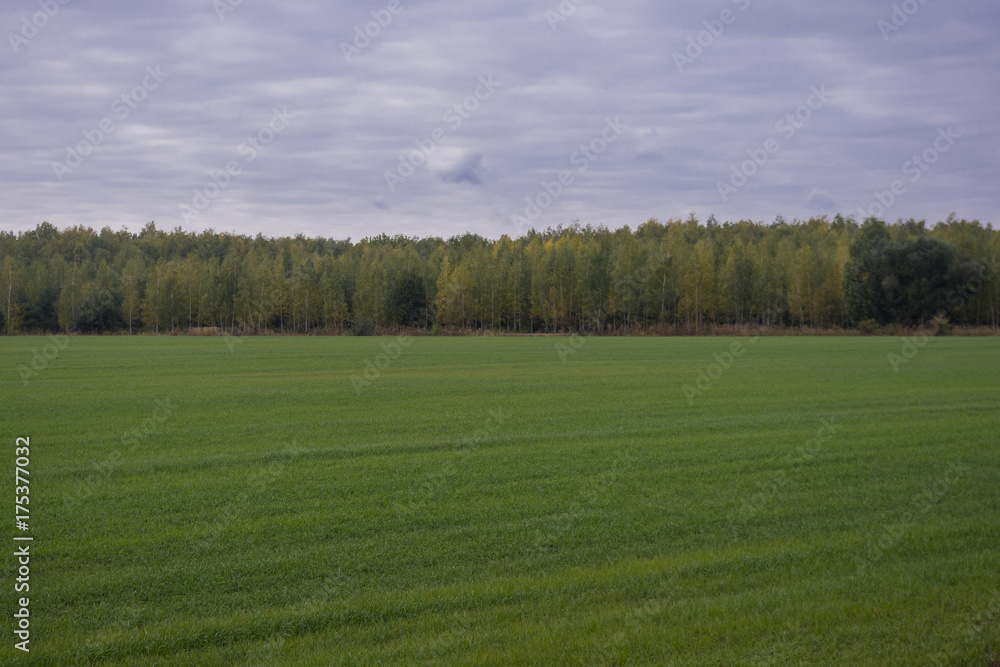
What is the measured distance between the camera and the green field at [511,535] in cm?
628

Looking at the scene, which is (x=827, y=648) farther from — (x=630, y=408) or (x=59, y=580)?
(x=630, y=408)

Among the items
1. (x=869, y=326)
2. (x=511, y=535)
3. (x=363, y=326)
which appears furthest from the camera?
(x=363, y=326)

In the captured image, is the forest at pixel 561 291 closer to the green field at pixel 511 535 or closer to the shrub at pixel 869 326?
the shrub at pixel 869 326

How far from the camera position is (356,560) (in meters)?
8.44

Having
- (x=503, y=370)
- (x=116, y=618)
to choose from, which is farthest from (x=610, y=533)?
(x=503, y=370)

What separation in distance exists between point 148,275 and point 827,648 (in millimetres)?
143532

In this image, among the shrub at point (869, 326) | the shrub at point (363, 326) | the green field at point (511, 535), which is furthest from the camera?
the shrub at point (363, 326)

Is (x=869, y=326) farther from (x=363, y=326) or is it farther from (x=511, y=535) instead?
(x=511, y=535)

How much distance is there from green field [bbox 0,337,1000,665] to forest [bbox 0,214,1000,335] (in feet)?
259

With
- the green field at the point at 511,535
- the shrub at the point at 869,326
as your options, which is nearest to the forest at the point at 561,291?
the shrub at the point at 869,326

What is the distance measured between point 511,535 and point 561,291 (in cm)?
10239

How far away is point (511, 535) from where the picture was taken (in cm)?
939

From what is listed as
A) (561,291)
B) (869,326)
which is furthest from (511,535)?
(561,291)

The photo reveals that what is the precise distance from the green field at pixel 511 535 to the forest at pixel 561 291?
259ft
